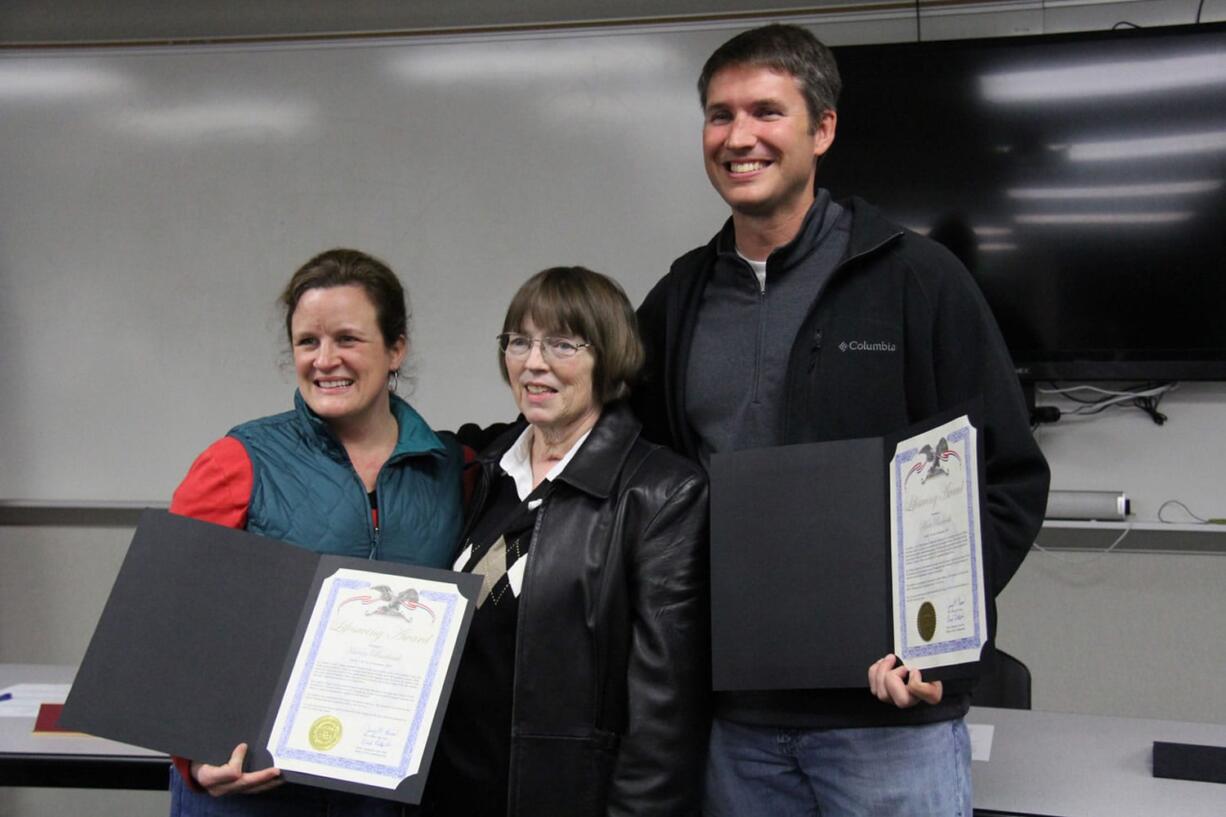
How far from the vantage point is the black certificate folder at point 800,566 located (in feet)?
5.59

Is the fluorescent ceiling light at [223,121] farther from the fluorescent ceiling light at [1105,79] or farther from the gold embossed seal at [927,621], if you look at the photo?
the gold embossed seal at [927,621]

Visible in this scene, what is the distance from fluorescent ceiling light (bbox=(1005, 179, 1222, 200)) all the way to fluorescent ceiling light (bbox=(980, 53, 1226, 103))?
0.27 m

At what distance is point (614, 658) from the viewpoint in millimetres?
1819

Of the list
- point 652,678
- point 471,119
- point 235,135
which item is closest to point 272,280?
point 235,135

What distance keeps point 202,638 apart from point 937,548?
1091mm

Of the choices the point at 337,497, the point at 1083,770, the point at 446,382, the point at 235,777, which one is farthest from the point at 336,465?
the point at 446,382

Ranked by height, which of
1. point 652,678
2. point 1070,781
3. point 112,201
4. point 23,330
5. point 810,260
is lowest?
point 1070,781

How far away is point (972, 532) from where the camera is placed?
159cm

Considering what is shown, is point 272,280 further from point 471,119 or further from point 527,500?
point 527,500

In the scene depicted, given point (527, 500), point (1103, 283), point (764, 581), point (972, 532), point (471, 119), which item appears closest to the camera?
point (972, 532)

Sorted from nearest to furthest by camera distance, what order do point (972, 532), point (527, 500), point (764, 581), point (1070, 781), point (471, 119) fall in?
point (972, 532) → point (764, 581) → point (527, 500) → point (1070, 781) → point (471, 119)

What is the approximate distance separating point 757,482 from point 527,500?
387 mm

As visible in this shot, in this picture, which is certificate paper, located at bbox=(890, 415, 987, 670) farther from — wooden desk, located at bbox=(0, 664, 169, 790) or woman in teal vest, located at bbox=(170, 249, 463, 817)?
wooden desk, located at bbox=(0, 664, 169, 790)

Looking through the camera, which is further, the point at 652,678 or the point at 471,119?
the point at 471,119
